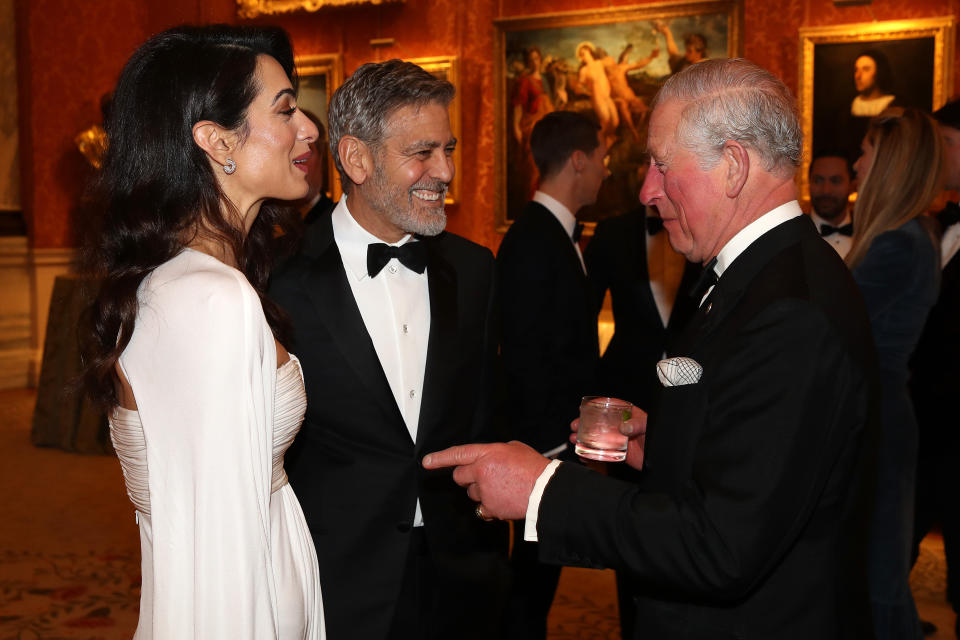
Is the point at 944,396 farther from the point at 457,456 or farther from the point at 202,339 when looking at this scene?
the point at 202,339

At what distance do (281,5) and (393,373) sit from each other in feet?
27.5

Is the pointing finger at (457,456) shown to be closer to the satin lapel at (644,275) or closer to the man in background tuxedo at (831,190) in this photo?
the satin lapel at (644,275)

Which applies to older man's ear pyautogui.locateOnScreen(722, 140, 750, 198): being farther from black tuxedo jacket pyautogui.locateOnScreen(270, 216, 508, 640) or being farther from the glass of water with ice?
black tuxedo jacket pyautogui.locateOnScreen(270, 216, 508, 640)

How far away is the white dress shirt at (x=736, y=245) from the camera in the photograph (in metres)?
1.69

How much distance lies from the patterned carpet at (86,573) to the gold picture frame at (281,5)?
5463 mm

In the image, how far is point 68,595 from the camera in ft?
14.2

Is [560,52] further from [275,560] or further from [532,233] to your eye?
[275,560]

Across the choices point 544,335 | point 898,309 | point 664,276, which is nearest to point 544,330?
point 544,335

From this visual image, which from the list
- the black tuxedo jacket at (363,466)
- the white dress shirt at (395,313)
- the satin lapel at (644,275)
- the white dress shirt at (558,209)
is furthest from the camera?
the white dress shirt at (558,209)

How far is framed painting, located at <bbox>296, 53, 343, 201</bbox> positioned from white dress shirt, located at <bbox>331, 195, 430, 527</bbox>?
7.75 m

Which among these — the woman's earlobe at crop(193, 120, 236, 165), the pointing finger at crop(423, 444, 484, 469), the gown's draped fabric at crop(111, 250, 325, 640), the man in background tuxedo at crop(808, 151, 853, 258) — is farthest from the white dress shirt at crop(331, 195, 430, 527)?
the man in background tuxedo at crop(808, 151, 853, 258)

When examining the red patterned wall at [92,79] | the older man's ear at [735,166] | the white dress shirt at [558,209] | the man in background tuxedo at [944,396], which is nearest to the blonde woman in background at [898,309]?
the man in background tuxedo at [944,396]

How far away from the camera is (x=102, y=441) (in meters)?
6.80

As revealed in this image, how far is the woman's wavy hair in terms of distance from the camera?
3.33 m
